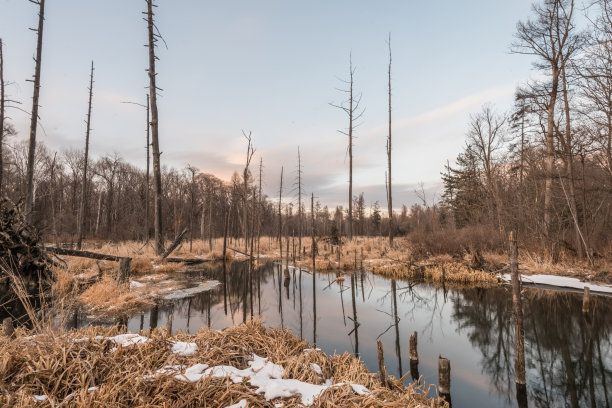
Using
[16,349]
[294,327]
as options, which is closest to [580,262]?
[294,327]

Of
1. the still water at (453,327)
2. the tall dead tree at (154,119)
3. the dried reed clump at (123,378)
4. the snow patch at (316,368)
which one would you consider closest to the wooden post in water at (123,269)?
the still water at (453,327)

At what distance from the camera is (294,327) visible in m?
8.53

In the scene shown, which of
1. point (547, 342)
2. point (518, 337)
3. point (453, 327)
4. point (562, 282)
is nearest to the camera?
point (518, 337)

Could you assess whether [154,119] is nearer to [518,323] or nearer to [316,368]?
[316,368]

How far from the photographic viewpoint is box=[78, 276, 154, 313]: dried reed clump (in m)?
8.46

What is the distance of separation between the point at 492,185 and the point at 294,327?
2259cm

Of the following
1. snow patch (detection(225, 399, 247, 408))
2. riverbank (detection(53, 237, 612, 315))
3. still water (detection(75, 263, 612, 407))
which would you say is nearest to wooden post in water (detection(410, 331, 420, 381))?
still water (detection(75, 263, 612, 407))

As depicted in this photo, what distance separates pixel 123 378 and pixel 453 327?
29.7ft

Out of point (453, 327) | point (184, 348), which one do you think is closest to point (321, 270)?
point (453, 327)

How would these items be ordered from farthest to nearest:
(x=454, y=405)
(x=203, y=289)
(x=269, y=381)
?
1. (x=203, y=289)
2. (x=454, y=405)
3. (x=269, y=381)

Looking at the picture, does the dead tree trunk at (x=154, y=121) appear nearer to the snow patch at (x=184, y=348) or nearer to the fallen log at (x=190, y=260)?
the fallen log at (x=190, y=260)

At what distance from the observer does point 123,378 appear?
2.68 metres

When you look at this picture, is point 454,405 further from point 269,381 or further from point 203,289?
point 203,289

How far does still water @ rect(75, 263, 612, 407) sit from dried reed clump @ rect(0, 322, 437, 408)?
113 inches
